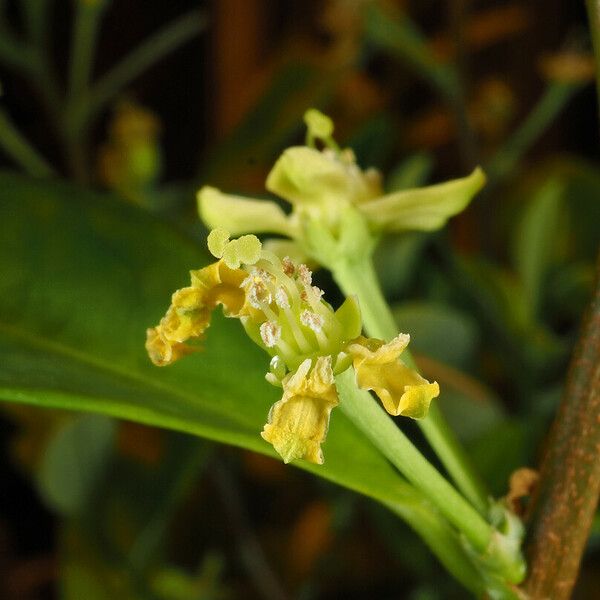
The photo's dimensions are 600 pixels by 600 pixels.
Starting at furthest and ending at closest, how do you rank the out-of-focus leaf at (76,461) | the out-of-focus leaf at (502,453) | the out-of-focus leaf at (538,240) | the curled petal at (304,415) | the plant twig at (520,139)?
1. the plant twig at (520,139)
2. the out-of-focus leaf at (538,240)
3. the out-of-focus leaf at (76,461)
4. the out-of-focus leaf at (502,453)
5. the curled petal at (304,415)

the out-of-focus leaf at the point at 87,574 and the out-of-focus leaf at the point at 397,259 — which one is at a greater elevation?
the out-of-focus leaf at the point at 397,259

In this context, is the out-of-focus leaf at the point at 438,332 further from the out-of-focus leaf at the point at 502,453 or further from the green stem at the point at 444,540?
the green stem at the point at 444,540

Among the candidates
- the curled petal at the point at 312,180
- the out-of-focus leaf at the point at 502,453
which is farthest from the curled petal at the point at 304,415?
the out-of-focus leaf at the point at 502,453

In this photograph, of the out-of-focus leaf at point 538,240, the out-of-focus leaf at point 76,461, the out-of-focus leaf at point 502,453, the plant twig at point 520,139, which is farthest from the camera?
the plant twig at point 520,139

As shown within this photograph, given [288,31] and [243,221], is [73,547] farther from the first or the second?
[288,31]

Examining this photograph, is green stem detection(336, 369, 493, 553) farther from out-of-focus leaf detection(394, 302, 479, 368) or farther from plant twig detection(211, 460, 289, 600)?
plant twig detection(211, 460, 289, 600)

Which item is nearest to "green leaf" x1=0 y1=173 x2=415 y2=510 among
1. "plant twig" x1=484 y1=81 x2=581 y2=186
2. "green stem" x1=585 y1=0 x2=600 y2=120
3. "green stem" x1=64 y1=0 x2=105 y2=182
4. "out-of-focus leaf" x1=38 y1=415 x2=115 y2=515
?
"green stem" x1=585 y1=0 x2=600 y2=120

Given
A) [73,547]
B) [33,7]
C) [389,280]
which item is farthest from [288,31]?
[73,547]

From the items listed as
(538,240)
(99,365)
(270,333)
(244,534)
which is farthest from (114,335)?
(538,240)
